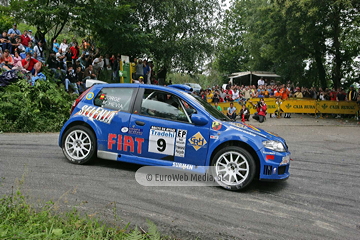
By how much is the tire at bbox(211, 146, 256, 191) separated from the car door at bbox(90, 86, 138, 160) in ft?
5.43

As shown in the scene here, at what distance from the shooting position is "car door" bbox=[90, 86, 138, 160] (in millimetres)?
6500

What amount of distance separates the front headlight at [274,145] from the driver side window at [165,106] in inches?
56.5

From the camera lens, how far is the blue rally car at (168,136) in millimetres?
5898

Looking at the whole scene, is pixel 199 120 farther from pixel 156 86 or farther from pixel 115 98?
pixel 115 98

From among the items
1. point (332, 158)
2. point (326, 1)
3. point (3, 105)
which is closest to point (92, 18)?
point (3, 105)

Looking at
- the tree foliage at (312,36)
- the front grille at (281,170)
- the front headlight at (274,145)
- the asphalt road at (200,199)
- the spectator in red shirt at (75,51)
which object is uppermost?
the tree foliage at (312,36)

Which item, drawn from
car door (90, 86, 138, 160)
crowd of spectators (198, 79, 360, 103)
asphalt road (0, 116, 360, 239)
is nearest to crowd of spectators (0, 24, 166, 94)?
crowd of spectators (198, 79, 360, 103)

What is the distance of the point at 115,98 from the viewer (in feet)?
22.6

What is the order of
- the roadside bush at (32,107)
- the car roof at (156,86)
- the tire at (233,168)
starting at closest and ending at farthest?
the tire at (233,168) < the car roof at (156,86) < the roadside bush at (32,107)

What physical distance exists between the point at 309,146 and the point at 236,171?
6.26m

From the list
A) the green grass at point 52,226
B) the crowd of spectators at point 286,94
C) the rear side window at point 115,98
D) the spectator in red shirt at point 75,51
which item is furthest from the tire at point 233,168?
the crowd of spectators at point 286,94

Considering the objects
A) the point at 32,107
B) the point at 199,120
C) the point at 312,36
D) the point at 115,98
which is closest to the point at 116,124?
the point at 115,98

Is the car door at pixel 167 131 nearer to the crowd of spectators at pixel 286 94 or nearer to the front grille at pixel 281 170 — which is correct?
the front grille at pixel 281 170

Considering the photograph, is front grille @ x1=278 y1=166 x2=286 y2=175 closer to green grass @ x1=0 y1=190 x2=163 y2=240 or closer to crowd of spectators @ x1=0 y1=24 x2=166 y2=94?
green grass @ x1=0 y1=190 x2=163 y2=240
